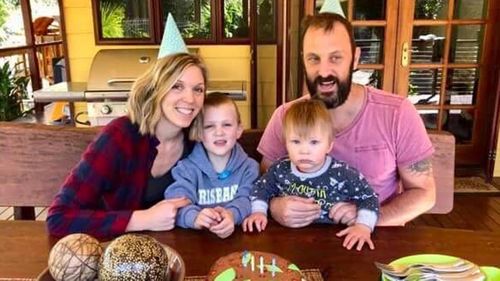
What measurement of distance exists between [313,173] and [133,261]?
0.77 meters

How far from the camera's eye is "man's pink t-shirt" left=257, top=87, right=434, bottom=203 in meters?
1.48

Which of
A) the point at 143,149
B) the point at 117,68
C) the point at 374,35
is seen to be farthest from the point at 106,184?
the point at 374,35

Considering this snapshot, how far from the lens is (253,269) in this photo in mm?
787

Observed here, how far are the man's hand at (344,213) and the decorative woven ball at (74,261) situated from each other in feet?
2.27

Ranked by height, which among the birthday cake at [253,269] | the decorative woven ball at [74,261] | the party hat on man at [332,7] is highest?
the party hat on man at [332,7]

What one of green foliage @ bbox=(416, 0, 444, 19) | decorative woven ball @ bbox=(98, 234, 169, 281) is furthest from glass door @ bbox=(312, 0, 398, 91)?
decorative woven ball @ bbox=(98, 234, 169, 281)

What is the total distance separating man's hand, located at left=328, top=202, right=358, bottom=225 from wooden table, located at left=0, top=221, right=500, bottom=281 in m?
0.05

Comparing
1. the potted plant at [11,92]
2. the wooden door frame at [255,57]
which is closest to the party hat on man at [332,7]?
the wooden door frame at [255,57]

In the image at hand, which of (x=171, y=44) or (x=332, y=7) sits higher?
(x=332, y=7)

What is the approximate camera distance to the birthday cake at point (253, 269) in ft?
2.52

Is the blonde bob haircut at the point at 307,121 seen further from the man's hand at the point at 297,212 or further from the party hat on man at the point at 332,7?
the party hat on man at the point at 332,7

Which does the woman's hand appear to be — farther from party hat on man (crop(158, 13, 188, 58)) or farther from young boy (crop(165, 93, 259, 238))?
party hat on man (crop(158, 13, 188, 58))

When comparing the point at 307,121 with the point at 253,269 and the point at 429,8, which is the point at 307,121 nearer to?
the point at 253,269

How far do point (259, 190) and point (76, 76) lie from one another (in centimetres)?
293
